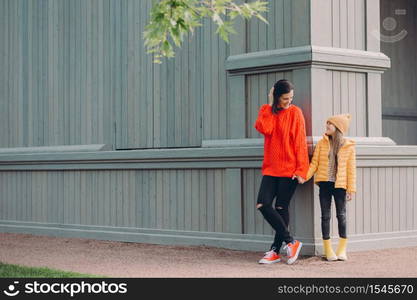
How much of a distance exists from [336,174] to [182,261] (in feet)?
6.68

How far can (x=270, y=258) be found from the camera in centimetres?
947

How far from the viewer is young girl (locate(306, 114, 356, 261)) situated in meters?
9.44

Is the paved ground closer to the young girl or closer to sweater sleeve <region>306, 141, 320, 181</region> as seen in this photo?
the young girl

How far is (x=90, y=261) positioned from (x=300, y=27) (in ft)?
12.2

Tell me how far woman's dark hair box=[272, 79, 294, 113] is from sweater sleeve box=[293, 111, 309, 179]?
28cm

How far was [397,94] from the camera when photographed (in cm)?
1414

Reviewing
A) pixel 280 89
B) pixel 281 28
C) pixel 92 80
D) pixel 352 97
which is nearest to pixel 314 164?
pixel 280 89

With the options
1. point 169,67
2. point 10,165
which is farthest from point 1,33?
point 169,67

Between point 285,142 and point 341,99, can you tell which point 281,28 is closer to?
point 341,99

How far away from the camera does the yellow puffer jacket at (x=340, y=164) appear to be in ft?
30.8

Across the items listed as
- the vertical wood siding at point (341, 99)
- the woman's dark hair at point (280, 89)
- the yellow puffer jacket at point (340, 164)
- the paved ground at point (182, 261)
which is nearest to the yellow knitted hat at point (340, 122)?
the yellow puffer jacket at point (340, 164)

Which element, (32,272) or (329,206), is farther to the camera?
(329,206)

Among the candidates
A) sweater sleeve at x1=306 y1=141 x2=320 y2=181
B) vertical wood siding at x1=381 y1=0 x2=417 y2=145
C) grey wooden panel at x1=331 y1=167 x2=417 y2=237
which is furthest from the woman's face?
vertical wood siding at x1=381 y1=0 x2=417 y2=145

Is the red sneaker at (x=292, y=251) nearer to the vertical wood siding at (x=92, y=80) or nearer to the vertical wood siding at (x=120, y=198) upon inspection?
the vertical wood siding at (x=120, y=198)
